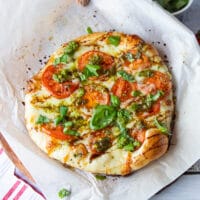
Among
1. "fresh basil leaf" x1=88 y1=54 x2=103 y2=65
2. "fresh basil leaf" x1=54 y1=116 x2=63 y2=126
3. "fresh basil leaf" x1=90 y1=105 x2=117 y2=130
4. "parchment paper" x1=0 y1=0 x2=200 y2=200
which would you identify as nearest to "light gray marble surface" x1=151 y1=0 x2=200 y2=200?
"parchment paper" x1=0 y1=0 x2=200 y2=200

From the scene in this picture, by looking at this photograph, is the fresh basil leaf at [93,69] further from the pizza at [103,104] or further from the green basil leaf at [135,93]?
the green basil leaf at [135,93]

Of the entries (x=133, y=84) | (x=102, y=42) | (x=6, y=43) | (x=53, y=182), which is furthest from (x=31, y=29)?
(x=53, y=182)

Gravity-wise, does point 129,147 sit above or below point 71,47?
below

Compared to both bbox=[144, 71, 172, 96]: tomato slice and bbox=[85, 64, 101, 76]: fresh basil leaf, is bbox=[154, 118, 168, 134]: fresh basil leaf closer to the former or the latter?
bbox=[144, 71, 172, 96]: tomato slice

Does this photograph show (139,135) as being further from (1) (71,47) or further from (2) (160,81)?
(1) (71,47)

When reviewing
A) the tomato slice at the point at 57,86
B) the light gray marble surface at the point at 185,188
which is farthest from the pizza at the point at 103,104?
the light gray marble surface at the point at 185,188

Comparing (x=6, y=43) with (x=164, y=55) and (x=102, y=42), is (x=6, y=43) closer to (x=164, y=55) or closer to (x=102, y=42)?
(x=102, y=42)

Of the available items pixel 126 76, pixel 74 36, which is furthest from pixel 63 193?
pixel 74 36
